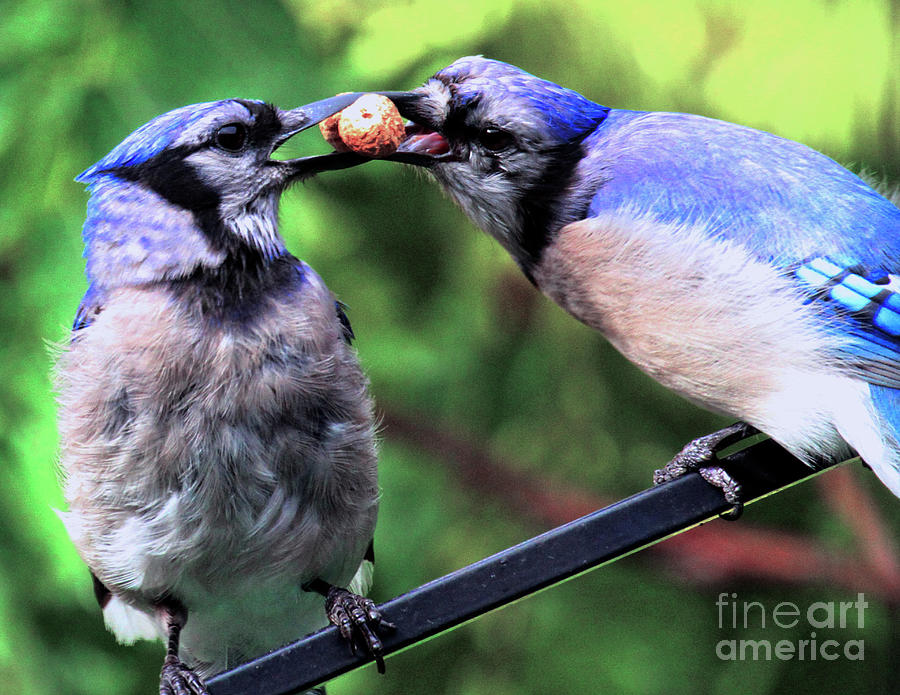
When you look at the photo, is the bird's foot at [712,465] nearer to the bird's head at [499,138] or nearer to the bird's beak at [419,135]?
the bird's head at [499,138]

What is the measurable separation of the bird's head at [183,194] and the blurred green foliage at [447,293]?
557 millimetres

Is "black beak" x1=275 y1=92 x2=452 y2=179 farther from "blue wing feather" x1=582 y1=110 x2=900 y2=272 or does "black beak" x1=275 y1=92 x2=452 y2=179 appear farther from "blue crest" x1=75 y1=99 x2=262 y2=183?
"blue wing feather" x1=582 y1=110 x2=900 y2=272

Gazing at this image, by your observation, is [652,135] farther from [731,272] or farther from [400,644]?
[400,644]

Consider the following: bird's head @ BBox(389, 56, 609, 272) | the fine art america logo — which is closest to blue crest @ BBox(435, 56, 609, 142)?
bird's head @ BBox(389, 56, 609, 272)

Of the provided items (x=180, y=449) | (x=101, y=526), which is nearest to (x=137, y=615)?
(x=101, y=526)

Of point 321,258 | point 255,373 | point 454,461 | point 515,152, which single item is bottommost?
point 454,461

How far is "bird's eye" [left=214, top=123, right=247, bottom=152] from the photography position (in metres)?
1.97

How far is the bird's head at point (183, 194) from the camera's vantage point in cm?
190

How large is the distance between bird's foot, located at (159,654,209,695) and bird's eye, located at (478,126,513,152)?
3.64 ft

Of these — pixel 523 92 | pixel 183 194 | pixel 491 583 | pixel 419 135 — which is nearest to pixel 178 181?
pixel 183 194

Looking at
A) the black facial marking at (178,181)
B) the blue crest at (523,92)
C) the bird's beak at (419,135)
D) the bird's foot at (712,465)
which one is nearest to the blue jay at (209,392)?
the black facial marking at (178,181)

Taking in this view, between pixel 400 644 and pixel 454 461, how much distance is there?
4.68ft

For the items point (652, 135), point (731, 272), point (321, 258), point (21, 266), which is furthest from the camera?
point (321, 258)

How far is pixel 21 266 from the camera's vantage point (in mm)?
2574
